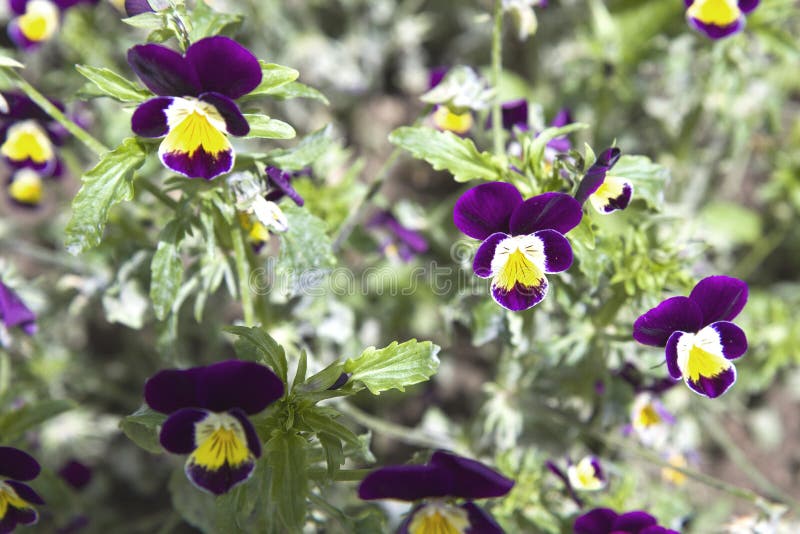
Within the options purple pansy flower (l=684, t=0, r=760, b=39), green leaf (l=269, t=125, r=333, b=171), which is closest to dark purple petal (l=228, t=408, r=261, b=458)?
green leaf (l=269, t=125, r=333, b=171)

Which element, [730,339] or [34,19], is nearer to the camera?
[730,339]

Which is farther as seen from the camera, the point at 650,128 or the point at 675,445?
the point at 650,128

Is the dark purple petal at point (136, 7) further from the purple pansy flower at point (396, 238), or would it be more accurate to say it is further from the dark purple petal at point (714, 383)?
the dark purple petal at point (714, 383)

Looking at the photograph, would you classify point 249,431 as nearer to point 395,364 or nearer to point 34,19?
point 395,364

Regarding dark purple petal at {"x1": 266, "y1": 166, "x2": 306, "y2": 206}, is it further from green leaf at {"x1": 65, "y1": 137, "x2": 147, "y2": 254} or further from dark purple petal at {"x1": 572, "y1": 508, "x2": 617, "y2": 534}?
dark purple petal at {"x1": 572, "y1": 508, "x2": 617, "y2": 534}

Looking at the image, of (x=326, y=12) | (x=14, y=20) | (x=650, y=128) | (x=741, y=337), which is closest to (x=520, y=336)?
(x=741, y=337)

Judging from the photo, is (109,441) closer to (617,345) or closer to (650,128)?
(617,345)

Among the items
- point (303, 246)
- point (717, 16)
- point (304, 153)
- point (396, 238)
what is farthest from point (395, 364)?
point (717, 16)
